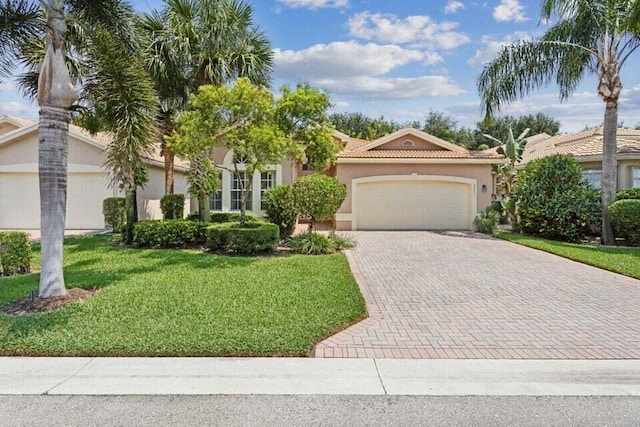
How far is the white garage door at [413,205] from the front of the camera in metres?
19.2

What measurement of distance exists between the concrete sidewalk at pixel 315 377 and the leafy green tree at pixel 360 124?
42.0m

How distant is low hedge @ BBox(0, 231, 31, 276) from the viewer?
9.42m

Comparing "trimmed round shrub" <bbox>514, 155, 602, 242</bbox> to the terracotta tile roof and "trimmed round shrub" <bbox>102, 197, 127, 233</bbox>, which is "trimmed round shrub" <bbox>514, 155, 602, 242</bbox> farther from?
"trimmed round shrub" <bbox>102, 197, 127, 233</bbox>

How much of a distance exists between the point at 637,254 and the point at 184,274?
45.2 ft

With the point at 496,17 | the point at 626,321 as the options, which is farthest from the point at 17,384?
the point at 496,17

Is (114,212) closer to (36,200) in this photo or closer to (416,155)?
(36,200)

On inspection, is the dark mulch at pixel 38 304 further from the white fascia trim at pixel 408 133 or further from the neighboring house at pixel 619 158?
the neighboring house at pixel 619 158

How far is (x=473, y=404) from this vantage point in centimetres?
388

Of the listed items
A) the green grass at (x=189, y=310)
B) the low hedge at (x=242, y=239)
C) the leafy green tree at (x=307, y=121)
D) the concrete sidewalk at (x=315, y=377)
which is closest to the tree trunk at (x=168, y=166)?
the low hedge at (x=242, y=239)

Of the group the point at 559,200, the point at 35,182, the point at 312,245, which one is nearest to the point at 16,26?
the point at 312,245

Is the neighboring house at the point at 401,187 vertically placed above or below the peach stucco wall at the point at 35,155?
below

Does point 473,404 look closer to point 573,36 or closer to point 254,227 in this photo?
point 254,227

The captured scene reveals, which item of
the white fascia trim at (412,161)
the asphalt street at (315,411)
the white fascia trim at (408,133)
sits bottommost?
the asphalt street at (315,411)

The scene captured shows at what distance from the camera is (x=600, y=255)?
1230 cm
